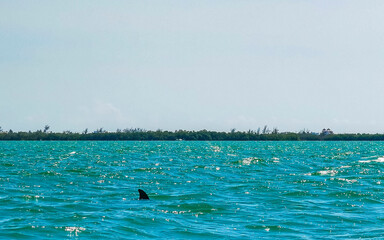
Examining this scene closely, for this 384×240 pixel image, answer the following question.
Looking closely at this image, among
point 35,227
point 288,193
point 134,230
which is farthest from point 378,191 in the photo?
point 35,227

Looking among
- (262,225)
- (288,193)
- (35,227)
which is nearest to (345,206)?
(288,193)

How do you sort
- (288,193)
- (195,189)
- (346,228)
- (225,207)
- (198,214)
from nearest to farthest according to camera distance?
(346,228)
(198,214)
(225,207)
(288,193)
(195,189)

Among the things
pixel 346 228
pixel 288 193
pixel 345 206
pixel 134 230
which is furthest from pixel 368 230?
pixel 288 193

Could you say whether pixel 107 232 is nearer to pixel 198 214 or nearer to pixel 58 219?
pixel 58 219

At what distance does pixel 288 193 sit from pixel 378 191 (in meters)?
5.06

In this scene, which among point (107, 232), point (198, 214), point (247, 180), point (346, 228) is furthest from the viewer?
point (247, 180)

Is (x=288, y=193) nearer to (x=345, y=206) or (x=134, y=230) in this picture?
(x=345, y=206)

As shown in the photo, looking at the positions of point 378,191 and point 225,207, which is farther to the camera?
point 378,191

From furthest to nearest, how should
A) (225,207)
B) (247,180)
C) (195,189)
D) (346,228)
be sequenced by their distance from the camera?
(247,180)
(195,189)
(225,207)
(346,228)

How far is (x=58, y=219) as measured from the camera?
19.5 metres

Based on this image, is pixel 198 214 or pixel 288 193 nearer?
pixel 198 214

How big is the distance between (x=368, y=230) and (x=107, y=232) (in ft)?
27.3

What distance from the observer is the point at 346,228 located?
18.8 m

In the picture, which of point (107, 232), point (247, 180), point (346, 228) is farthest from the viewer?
point (247, 180)
